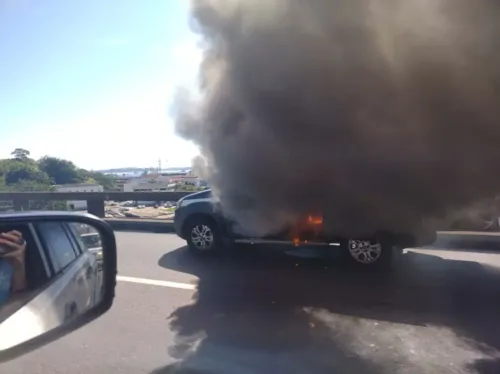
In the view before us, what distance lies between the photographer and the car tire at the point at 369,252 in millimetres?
7164

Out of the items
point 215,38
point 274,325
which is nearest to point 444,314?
point 274,325

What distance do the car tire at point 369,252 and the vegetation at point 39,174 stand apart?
17.5 ft

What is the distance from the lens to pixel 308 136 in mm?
7293

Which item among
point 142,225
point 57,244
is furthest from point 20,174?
point 57,244

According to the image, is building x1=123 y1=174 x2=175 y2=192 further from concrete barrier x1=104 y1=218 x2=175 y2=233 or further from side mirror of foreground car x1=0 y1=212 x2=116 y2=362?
side mirror of foreground car x1=0 y1=212 x2=116 y2=362

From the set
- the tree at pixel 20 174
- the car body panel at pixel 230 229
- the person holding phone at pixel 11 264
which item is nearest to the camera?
the person holding phone at pixel 11 264

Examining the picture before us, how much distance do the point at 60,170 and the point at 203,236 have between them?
3800mm

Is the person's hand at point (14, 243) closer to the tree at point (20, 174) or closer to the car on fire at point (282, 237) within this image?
the car on fire at point (282, 237)

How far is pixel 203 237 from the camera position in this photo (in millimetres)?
8609

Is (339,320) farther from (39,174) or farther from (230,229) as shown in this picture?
(39,174)

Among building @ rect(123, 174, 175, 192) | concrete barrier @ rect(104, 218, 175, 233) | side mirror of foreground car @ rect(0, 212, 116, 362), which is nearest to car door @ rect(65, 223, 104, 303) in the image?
side mirror of foreground car @ rect(0, 212, 116, 362)

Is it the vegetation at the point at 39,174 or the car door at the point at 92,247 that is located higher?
the vegetation at the point at 39,174

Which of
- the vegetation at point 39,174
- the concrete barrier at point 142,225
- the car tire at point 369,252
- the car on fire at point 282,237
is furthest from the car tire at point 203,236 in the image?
the concrete barrier at point 142,225

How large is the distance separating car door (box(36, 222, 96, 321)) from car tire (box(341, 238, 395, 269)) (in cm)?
542
